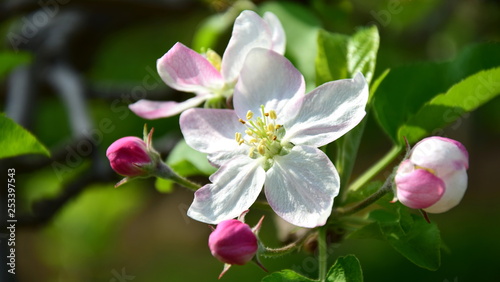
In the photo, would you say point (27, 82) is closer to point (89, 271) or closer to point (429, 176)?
point (89, 271)

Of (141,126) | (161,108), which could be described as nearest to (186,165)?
(161,108)

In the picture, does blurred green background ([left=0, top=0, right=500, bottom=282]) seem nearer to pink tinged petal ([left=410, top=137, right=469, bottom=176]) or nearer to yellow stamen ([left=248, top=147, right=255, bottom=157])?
yellow stamen ([left=248, top=147, right=255, bottom=157])

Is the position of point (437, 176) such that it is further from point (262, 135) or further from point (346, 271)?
point (262, 135)

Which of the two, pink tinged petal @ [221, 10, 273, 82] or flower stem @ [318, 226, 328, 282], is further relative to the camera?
pink tinged petal @ [221, 10, 273, 82]

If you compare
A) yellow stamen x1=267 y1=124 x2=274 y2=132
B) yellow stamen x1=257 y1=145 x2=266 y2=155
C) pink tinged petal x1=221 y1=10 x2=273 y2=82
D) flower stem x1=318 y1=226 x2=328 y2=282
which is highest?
pink tinged petal x1=221 y1=10 x2=273 y2=82

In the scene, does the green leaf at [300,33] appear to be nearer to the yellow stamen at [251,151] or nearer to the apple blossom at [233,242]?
the yellow stamen at [251,151]

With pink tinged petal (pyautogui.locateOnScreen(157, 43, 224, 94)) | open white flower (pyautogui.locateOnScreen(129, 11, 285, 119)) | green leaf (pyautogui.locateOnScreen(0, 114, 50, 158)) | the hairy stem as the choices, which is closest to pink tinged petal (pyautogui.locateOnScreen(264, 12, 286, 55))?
open white flower (pyautogui.locateOnScreen(129, 11, 285, 119))
